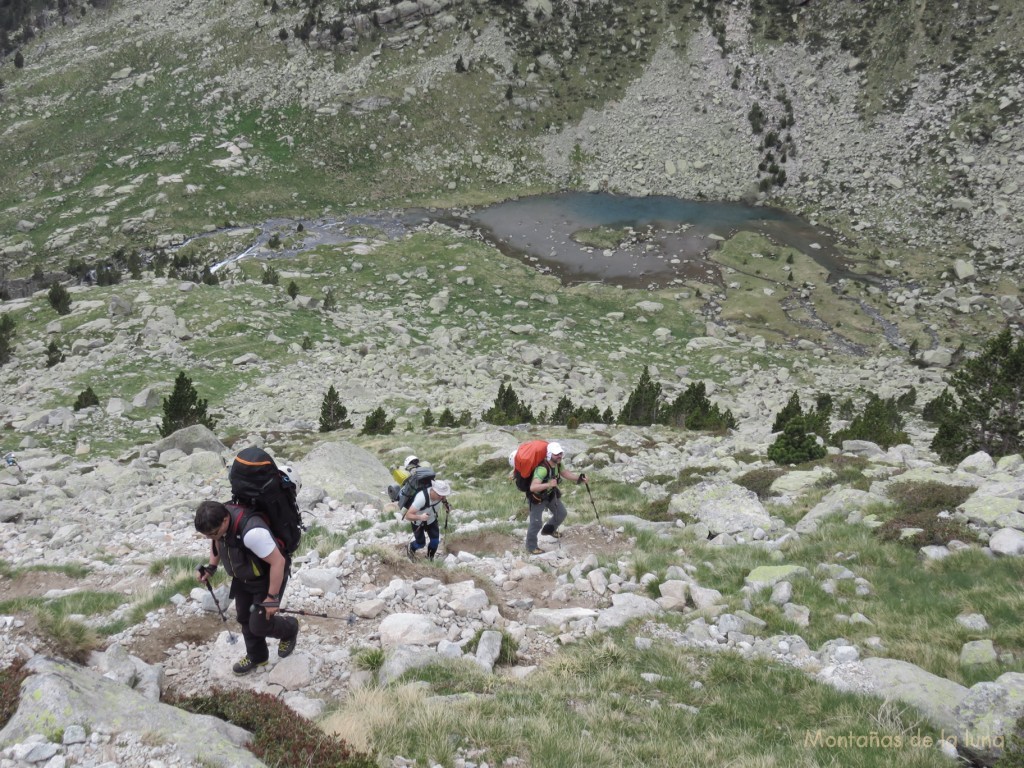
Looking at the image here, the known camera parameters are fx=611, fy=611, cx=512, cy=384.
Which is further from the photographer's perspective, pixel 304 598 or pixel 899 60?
pixel 899 60

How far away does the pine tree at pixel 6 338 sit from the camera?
30.4m

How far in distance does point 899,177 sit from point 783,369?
37.5 metres

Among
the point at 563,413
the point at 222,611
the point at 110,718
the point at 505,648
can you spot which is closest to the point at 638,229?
the point at 563,413

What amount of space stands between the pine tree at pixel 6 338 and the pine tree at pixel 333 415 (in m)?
16.6

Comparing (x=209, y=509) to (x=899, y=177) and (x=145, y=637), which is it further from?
(x=899, y=177)

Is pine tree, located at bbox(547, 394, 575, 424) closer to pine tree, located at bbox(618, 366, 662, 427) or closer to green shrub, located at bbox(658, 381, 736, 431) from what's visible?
pine tree, located at bbox(618, 366, 662, 427)

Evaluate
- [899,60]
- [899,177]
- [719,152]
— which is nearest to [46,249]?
[719,152]

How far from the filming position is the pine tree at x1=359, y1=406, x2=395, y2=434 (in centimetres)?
2684

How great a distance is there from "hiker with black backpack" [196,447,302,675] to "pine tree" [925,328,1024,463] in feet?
63.8

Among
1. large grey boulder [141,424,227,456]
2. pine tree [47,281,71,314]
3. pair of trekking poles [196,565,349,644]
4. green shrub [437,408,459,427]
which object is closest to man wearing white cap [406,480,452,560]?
pair of trekking poles [196,565,349,644]

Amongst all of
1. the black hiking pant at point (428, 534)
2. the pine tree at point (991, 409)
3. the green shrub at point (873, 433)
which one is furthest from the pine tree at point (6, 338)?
the pine tree at point (991, 409)

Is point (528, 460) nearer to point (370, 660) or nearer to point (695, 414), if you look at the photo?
point (370, 660)

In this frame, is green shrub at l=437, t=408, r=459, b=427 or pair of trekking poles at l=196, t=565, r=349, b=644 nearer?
pair of trekking poles at l=196, t=565, r=349, b=644

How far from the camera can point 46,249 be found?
52219 millimetres
